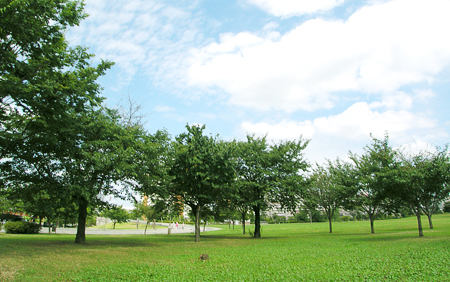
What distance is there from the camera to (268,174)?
1059 inches

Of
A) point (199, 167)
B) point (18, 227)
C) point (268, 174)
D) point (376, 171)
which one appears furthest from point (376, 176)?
point (18, 227)

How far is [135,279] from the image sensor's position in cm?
854

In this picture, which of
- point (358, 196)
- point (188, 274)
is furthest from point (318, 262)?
point (358, 196)

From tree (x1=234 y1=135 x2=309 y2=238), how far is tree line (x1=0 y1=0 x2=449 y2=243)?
106 mm

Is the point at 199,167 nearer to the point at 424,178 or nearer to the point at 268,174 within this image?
the point at 268,174

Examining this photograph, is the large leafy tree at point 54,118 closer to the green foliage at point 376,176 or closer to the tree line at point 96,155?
the tree line at point 96,155

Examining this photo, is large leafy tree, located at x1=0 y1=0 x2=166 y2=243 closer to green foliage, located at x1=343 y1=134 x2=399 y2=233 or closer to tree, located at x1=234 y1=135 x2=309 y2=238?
tree, located at x1=234 y1=135 x2=309 y2=238

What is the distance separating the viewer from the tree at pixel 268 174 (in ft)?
88.4

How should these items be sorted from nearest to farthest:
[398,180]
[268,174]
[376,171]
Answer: [398,180] < [376,171] < [268,174]

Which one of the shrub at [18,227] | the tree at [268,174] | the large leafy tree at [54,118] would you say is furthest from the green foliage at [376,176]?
the shrub at [18,227]

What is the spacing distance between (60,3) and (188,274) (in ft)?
39.9

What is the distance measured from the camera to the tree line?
37.4 ft

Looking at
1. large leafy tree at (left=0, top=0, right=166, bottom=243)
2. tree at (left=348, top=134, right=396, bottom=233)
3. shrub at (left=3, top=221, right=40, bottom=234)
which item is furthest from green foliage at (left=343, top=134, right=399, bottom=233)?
shrub at (left=3, top=221, right=40, bottom=234)

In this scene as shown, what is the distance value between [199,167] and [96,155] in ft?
26.5
